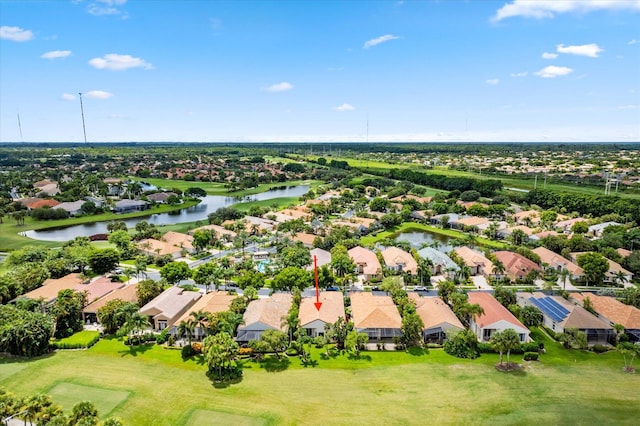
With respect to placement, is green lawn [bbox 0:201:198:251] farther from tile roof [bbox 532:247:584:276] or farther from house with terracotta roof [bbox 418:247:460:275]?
tile roof [bbox 532:247:584:276]

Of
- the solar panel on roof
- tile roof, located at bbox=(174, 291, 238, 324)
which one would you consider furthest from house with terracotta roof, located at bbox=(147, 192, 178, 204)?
the solar panel on roof

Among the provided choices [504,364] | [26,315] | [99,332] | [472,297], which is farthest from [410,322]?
[26,315]

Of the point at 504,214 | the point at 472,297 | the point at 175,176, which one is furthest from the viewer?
the point at 175,176

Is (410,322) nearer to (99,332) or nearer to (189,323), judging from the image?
(189,323)

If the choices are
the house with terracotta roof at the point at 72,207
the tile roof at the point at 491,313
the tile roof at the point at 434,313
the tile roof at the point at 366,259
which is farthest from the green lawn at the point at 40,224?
the tile roof at the point at 491,313

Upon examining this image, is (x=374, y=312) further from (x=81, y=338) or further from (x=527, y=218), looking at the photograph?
(x=527, y=218)

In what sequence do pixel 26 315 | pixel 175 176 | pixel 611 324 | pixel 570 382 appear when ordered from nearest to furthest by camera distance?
1. pixel 570 382
2. pixel 26 315
3. pixel 611 324
4. pixel 175 176
